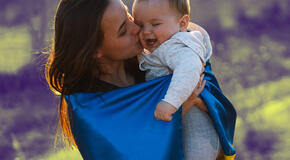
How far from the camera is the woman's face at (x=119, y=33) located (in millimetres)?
2359

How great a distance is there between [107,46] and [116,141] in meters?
0.58

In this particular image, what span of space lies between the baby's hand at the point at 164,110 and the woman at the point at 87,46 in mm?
259

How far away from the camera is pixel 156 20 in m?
2.35

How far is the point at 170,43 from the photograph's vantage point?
7.51ft

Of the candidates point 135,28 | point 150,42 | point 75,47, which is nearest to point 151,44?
point 150,42

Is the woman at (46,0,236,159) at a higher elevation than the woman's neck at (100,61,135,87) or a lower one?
higher

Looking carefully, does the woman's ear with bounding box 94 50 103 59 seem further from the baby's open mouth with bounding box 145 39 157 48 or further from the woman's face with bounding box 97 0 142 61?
the baby's open mouth with bounding box 145 39 157 48

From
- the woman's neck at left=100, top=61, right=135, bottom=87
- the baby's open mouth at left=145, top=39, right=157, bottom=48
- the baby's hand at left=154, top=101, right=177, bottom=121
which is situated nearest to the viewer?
the baby's hand at left=154, top=101, right=177, bottom=121

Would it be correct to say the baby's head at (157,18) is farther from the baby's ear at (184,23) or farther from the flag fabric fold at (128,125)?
the flag fabric fold at (128,125)

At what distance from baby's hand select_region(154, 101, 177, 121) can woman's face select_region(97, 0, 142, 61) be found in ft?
1.65

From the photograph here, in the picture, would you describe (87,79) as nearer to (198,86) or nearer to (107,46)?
(107,46)

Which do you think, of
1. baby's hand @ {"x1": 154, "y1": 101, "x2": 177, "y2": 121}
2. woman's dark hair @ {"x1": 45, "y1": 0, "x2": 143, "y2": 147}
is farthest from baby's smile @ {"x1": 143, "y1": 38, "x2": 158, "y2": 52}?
baby's hand @ {"x1": 154, "y1": 101, "x2": 177, "y2": 121}

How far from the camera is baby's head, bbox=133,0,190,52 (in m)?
2.34

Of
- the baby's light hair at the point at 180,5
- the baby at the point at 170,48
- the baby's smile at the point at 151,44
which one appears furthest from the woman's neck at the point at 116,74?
the baby's light hair at the point at 180,5
